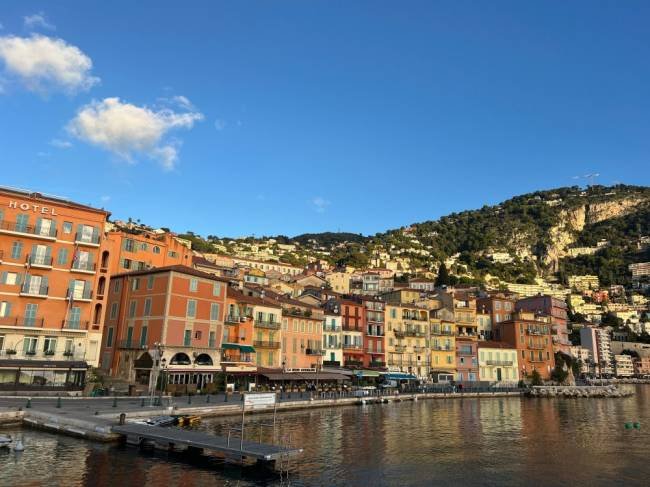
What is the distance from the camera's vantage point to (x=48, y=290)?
48.8 metres

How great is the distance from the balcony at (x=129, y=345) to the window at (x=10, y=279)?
11191 mm

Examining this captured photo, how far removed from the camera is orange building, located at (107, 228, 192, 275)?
60719 mm

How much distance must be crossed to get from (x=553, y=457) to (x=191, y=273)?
36445mm

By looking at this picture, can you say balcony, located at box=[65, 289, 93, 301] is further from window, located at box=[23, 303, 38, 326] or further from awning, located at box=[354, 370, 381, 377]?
awning, located at box=[354, 370, 381, 377]

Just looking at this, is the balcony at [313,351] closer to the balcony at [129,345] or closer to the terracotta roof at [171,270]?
the terracotta roof at [171,270]

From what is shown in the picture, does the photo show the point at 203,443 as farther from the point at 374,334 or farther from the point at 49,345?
the point at 374,334

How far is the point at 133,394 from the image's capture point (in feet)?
154

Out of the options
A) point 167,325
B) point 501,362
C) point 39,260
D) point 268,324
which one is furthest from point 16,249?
point 501,362

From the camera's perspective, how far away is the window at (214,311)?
55500 millimetres

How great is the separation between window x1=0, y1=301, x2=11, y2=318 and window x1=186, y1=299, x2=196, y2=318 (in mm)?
15457

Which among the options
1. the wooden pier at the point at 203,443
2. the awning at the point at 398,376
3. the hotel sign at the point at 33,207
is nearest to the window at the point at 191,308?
the hotel sign at the point at 33,207

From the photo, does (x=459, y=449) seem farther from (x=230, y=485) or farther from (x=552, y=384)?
(x=552, y=384)

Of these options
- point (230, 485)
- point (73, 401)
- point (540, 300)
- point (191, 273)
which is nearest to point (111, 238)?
point (191, 273)

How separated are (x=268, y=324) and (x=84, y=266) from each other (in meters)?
21.8
